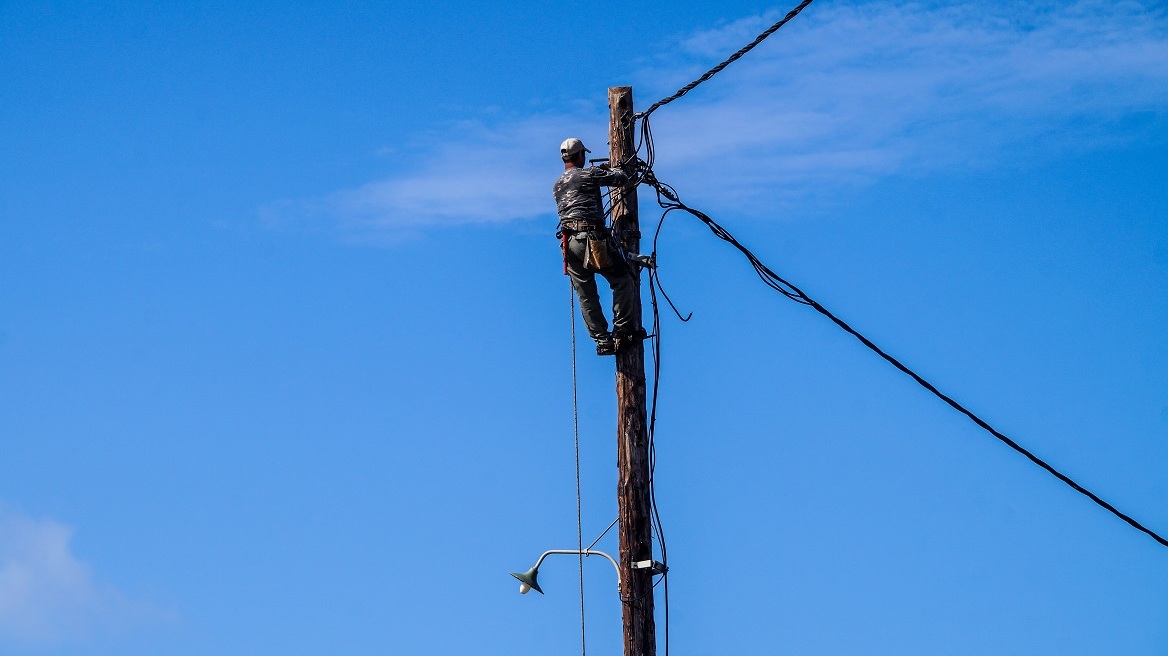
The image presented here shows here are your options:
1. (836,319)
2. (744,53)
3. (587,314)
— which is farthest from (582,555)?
(744,53)

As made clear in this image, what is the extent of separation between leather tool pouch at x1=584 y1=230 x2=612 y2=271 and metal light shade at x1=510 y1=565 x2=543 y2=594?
2434 millimetres

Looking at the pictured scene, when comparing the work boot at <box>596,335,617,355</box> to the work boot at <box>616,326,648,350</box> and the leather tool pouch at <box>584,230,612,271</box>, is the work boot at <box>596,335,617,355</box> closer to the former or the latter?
the work boot at <box>616,326,648,350</box>

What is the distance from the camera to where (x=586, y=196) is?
45.4 feet

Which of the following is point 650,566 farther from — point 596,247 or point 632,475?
point 596,247

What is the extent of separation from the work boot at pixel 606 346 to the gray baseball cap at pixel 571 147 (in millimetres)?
1594

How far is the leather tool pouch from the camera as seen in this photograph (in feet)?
44.7

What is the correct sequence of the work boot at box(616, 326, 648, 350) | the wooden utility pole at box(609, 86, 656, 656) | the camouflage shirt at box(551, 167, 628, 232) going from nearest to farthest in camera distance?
the wooden utility pole at box(609, 86, 656, 656), the work boot at box(616, 326, 648, 350), the camouflage shirt at box(551, 167, 628, 232)

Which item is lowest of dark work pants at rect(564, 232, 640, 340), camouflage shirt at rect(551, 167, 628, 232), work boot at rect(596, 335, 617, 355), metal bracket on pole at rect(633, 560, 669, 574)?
metal bracket on pole at rect(633, 560, 669, 574)

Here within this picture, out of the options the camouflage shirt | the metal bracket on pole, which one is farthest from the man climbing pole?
the metal bracket on pole

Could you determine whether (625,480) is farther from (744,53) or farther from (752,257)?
(744,53)

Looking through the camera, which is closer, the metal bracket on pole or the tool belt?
the metal bracket on pole

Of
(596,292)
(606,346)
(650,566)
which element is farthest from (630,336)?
(650,566)

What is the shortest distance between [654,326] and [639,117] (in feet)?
5.58

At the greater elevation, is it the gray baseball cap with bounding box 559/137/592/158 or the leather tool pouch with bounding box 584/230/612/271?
the gray baseball cap with bounding box 559/137/592/158
